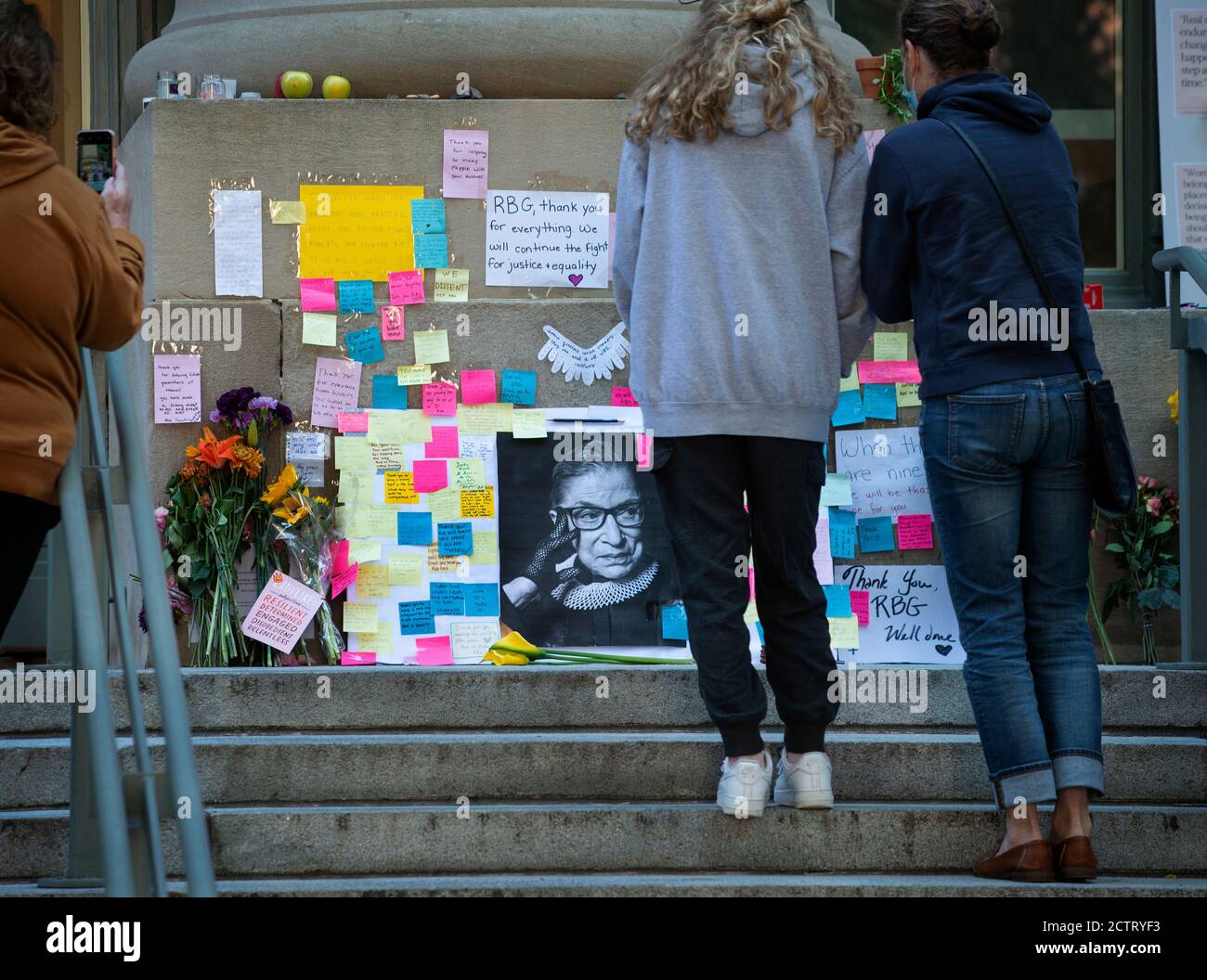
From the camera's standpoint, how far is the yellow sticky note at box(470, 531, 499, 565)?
6.08 meters

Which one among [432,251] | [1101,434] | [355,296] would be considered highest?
[432,251]

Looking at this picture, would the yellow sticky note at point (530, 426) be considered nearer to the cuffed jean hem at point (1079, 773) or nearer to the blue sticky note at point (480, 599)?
the blue sticky note at point (480, 599)

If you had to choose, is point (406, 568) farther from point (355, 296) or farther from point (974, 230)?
point (974, 230)

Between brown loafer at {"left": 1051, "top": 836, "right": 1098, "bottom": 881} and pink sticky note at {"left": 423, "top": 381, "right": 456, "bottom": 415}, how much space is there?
3117mm

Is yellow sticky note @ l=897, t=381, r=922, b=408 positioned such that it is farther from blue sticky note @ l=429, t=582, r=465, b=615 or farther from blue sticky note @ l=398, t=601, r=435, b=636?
blue sticky note @ l=398, t=601, r=435, b=636

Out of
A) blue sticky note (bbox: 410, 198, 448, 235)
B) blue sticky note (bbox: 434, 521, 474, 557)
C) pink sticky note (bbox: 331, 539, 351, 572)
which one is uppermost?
blue sticky note (bbox: 410, 198, 448, 235)

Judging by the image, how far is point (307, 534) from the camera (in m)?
5.84

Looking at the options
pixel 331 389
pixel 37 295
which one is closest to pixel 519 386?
pixel 331 389

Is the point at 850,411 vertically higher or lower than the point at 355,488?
higher

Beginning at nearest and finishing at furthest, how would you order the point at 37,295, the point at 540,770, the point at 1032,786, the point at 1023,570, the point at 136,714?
the point at 37,295 → the point at 136,714 → the point at 1032,786 → the point at 1023,570 → the point at 540,770

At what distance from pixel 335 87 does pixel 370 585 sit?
75.1 inches

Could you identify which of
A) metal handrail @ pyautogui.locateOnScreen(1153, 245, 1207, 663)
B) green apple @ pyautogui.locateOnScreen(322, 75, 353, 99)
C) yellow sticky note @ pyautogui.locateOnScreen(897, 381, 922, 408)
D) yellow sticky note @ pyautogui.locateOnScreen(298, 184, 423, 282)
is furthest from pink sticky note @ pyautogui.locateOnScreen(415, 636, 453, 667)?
metal handrail @ pyautogui.locateOnScreen(1153, 245, 1207, 663)

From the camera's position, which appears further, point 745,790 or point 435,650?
point 435,650

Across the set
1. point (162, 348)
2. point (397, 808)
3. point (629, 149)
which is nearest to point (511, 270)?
point (162, 348)
